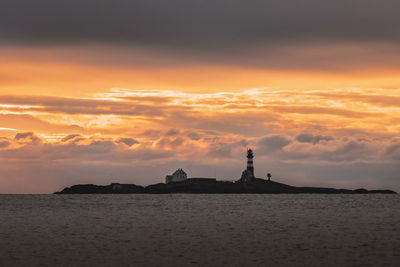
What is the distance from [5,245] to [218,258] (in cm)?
1954

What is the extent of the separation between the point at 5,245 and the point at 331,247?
2722cm

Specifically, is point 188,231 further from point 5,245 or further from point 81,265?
point 81,265

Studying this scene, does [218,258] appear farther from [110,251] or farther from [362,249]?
[362,249]

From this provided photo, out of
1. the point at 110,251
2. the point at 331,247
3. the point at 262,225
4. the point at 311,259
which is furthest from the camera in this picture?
the point at 262,225

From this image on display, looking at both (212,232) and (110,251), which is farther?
(212,232)

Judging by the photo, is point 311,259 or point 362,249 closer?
point 311,259

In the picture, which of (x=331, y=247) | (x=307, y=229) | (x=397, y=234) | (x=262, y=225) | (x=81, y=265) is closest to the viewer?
(x=81, y=265)

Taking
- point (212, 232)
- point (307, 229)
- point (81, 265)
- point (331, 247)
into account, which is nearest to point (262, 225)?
point (307, 229)

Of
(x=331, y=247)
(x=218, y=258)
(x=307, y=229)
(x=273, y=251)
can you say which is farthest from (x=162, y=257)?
(x=307, y=229)

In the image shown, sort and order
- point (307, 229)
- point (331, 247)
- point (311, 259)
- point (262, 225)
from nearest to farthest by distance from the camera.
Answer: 1. point (311, 259)
2. point (331, 247)
3. point (307, 229)
4. point (262, 225)

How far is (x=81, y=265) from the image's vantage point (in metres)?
40.4

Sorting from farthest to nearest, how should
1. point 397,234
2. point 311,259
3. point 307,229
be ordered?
point 307,229 < point 397,234 < point 311,259

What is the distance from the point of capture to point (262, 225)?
257 feet

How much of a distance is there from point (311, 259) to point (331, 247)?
8438 mm
